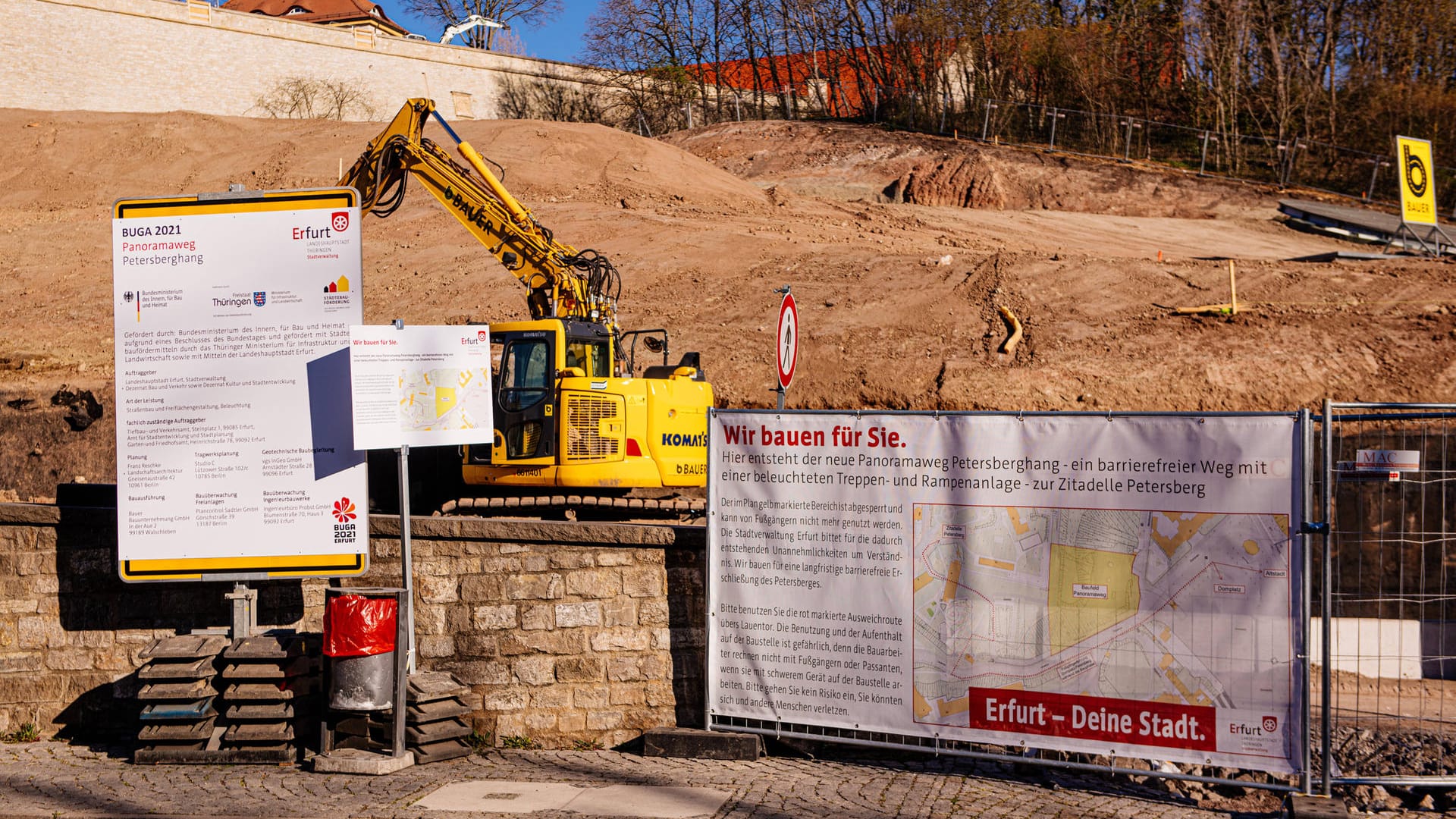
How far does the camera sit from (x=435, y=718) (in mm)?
7758

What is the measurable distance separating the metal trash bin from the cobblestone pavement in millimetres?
503

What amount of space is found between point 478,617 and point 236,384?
2457 mm

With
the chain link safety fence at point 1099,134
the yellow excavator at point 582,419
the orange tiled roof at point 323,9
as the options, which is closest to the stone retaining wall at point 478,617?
the yellow excavator at point 582,419

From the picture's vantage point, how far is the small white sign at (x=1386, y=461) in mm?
6406

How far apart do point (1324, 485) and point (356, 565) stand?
6247 millimetres

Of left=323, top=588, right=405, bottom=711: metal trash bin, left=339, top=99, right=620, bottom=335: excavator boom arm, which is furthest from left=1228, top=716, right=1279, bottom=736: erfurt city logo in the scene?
left=339, top=99, right=620, bottom=335: excavator boom arm

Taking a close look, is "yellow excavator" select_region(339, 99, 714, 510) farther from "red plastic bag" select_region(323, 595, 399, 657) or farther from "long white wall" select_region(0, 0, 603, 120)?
"long white wall" select_region(0, 0, 603, 120)

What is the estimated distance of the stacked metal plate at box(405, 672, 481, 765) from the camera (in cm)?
772

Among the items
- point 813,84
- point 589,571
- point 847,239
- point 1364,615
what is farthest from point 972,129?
point 589,571

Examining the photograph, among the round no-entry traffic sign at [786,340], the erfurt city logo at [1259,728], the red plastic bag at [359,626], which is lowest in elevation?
the erfurt city logo at [1259,728]

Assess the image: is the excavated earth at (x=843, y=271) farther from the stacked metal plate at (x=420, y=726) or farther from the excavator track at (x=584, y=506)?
the excavator track at (x=584, y=506)

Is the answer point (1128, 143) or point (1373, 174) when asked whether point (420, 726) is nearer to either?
point (1128, 143)

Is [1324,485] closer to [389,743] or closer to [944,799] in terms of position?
[944,799]

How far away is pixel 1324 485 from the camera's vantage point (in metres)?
6.01
